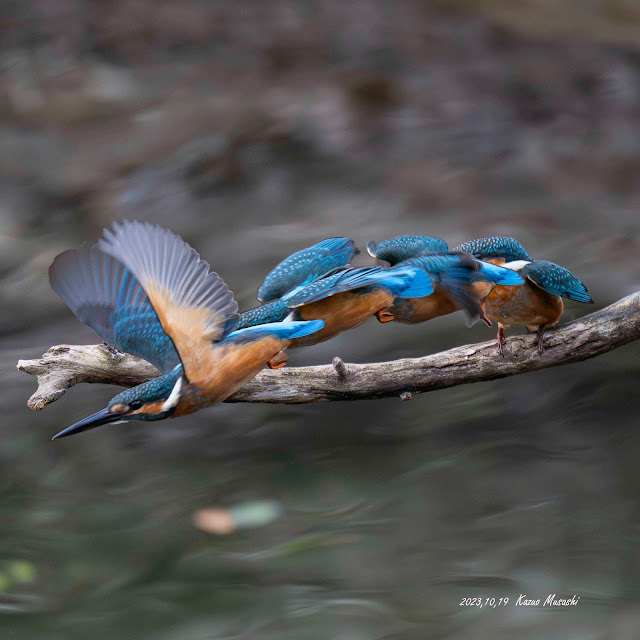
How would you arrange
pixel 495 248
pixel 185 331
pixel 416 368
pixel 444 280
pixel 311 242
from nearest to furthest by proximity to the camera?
pixel 185 331
pixel 444 280
pixel 495 248
pixel 416 368
pixel 311 242

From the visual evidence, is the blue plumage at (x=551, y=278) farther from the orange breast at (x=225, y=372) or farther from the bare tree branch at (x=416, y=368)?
the orange breast at (x=225, y=372)

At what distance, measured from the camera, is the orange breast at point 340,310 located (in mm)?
718

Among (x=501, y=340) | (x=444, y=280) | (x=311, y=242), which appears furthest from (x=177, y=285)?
(x=311, y=242)

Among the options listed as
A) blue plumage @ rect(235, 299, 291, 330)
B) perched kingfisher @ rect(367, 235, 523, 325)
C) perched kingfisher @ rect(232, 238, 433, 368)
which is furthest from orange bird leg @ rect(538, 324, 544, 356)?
blue plumage @ rect(235, 299, 291, 330)

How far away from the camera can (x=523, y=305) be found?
97 cm

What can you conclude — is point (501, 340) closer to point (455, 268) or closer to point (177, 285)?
point (455, 268)

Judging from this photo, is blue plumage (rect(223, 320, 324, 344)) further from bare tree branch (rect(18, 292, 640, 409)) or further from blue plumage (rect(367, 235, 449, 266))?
bare tree branch (rect(18, 292, 640, 409))

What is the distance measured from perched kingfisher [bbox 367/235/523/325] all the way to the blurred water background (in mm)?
552

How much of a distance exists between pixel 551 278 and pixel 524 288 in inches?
1.5

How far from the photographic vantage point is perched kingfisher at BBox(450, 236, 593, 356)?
912 millimetres

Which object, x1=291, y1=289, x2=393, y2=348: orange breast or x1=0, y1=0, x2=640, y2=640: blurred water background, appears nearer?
x1=291, y1=289, x2=393, y2=348: orange breast

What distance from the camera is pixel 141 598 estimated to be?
1.20 metres

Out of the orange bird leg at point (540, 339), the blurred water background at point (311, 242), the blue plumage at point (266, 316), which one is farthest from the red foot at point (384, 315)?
the blurred water background at point (311, 242)

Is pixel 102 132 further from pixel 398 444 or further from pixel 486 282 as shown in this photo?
pixel 486 282
